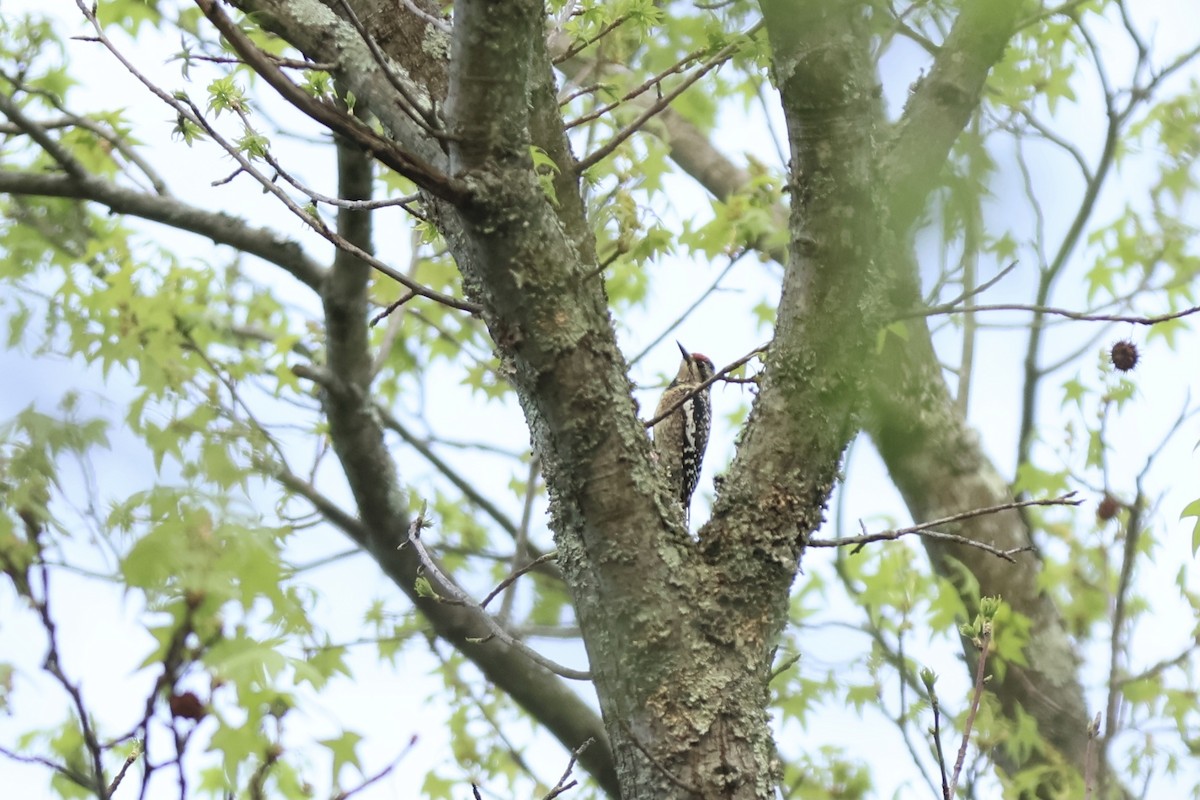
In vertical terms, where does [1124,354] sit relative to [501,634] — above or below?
above

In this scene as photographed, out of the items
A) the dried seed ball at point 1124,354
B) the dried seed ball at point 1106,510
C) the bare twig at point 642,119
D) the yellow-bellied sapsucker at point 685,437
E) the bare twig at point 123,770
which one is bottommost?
the bare twig at point 123,770

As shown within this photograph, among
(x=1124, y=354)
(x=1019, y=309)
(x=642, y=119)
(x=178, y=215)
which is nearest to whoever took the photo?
(x=1019, y=309)

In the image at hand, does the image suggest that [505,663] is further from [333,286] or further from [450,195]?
[450,195]

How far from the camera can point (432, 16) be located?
2.07 meters

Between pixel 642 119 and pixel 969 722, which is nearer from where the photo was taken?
pixel 969 722

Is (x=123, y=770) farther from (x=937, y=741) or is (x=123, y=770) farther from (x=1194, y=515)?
(x=1194, y=515)

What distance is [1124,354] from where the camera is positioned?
10.9ft

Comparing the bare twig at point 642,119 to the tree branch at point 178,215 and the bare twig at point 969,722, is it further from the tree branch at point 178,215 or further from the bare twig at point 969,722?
the tree branch at point 178,215

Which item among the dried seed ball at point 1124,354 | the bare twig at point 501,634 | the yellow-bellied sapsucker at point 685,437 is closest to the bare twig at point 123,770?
the bare twig at point 501,634

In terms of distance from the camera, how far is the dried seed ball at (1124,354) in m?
3.30

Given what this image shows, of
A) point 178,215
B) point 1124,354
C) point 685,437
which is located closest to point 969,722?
point 1124,354

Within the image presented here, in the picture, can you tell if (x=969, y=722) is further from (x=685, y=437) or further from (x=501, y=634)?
(x=685, y=437)

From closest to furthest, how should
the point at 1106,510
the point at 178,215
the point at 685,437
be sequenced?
the point at 178,215 → the point at 1106,510 → the point at 685,437

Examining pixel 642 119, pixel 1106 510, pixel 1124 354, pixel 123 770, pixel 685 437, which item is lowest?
pixel 123 770
